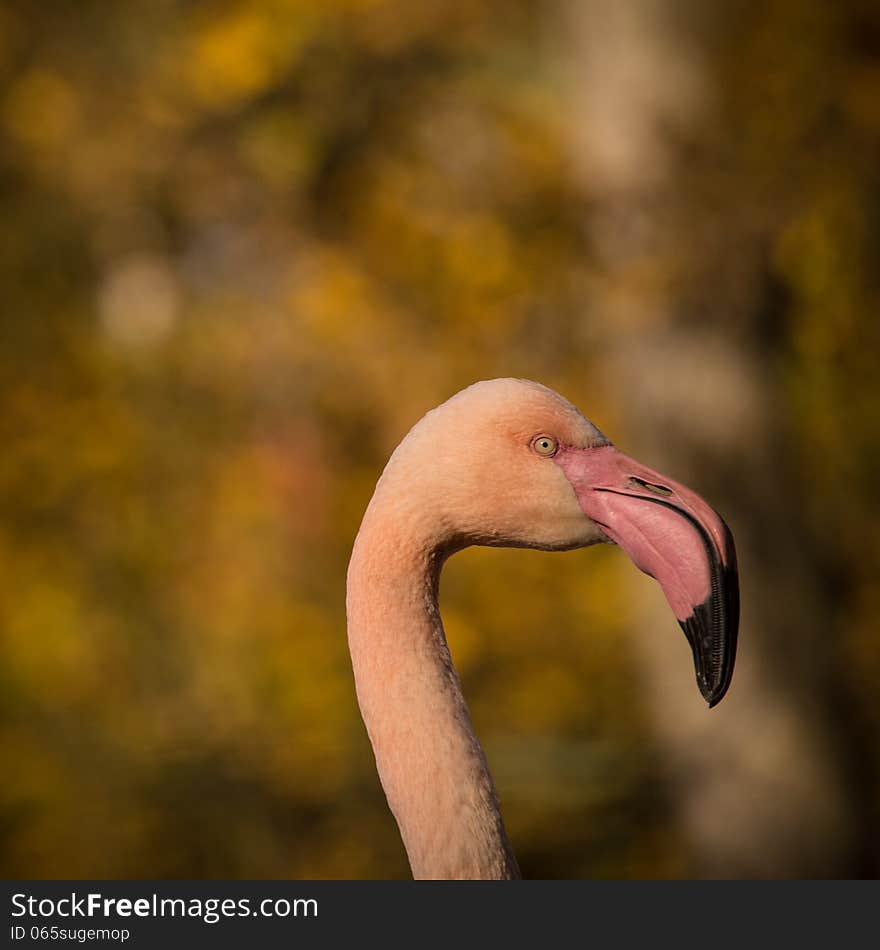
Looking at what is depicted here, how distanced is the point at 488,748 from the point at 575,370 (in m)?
2.02

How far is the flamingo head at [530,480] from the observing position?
179cm

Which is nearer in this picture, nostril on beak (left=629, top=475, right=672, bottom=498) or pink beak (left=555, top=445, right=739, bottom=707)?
pink beak (left=555, top=445, right=739, bottom=707)

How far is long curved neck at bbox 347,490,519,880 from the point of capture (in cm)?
176

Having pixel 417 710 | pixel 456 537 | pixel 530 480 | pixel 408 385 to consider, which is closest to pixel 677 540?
pixel 530 480

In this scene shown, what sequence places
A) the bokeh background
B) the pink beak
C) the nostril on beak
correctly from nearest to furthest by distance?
the pink beak, the nostril on beak, the bokeh background

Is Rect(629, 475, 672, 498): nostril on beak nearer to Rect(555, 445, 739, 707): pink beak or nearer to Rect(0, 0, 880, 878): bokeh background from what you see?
Rect(555, 445, 739, 707): pink beak

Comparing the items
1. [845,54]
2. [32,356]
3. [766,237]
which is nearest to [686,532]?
[766,237]

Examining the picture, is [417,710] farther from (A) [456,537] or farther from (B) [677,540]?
(B) [677,540]

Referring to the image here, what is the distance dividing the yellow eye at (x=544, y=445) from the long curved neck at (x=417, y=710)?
213 millimetres

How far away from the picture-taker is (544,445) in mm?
1831

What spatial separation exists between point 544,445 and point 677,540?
253mm

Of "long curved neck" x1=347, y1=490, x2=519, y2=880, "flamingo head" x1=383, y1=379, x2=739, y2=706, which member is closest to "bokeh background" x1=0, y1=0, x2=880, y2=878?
"flamingo head" x1=383, y1=379, x2=739, y2=706

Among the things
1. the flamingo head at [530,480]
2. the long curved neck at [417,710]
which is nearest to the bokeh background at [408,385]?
the flamingo head at [530,480]

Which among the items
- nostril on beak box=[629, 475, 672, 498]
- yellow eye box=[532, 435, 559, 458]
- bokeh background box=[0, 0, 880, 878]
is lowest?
nostril on beak box=[629, 475, 672, 498]
